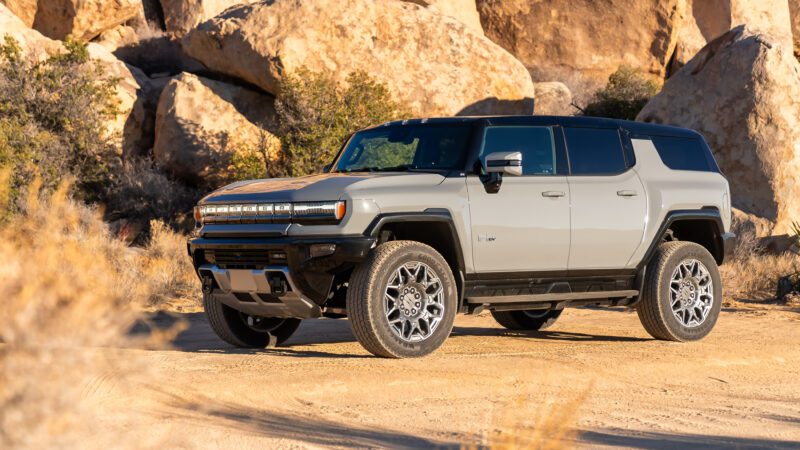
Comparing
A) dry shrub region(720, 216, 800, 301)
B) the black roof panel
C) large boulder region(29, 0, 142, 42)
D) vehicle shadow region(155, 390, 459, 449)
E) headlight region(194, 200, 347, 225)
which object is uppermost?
large boulder region(29, 0, 142, 42)

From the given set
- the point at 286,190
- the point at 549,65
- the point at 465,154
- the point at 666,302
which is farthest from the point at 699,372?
the point at 549,65

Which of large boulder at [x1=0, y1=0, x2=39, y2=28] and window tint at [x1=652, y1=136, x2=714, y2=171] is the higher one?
large boulder at [x1=0, y1=0, x2=39, y2=28]

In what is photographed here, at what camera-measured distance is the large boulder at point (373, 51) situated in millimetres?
21562

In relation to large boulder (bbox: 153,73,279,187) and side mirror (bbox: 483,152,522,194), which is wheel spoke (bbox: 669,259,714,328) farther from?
large boulder (bbox: 153,73,279,187)

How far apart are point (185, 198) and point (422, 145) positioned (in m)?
12.3

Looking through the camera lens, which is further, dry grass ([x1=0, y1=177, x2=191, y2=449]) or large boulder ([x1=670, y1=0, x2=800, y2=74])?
large boulder ([x1=670, y1=0, x2=800, y2=74])

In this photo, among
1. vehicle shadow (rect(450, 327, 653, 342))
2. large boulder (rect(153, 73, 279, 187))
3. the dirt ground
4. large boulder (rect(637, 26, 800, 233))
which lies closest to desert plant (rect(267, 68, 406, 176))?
large boulder (rect(153, 73, 279, 187))

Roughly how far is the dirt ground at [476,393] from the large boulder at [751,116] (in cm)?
909

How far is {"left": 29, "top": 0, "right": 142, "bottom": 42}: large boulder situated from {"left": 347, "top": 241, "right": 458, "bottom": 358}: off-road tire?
22.5 metres

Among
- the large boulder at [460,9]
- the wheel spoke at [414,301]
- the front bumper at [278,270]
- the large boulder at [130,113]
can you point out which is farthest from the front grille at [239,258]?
the large boulder at [460,9]

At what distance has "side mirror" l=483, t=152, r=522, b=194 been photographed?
8.48 m

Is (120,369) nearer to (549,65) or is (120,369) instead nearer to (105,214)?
(105,214)

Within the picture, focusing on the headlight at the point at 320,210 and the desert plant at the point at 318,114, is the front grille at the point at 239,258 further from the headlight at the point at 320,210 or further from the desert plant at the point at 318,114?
the desert plant at the point at 318,114

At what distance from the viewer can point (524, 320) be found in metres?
11.2
